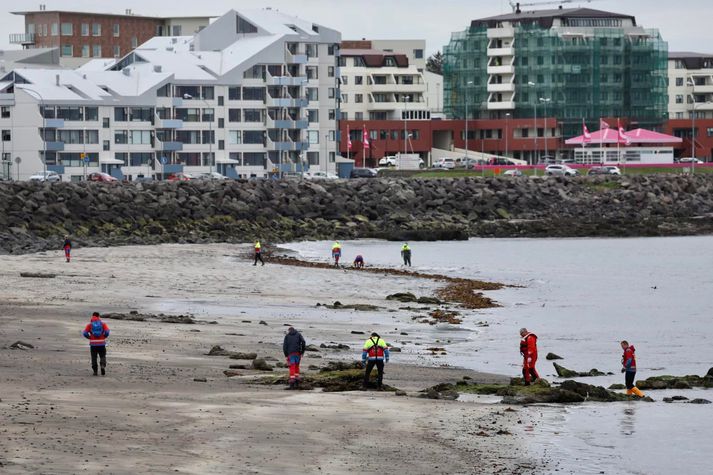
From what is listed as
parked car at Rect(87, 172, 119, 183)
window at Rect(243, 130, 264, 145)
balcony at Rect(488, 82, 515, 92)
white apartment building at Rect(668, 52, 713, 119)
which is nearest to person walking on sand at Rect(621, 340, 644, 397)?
parked car at Rect(87, 172, 119, 183)

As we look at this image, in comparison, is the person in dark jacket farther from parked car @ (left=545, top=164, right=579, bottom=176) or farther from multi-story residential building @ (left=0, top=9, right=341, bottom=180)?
parked car @ (left=545, top=164, right=579, bottom=176)

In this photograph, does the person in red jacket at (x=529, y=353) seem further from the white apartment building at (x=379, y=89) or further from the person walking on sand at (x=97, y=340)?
the white apartment building at (x=379, y=89)

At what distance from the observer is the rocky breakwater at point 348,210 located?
84812 mm

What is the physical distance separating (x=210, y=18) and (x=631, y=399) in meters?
160

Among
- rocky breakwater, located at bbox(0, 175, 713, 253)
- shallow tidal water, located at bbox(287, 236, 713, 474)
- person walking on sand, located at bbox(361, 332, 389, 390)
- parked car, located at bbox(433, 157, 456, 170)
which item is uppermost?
parked car, located at bbox(433, 157, 456, 170)

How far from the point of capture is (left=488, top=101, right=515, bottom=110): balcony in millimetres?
176375

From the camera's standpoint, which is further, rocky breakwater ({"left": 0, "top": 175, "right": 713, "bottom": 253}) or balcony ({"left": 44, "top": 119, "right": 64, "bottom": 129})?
balcony ({"left": 44, "top": 119, "right": 64, "bottom": 129})

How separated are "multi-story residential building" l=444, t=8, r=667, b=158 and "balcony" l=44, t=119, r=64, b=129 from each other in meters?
68.2

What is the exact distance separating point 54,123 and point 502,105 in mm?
70751

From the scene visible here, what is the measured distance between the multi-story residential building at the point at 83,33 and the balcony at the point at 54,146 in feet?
166

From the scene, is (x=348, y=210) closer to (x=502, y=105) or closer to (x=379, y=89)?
(x=379, y=89)

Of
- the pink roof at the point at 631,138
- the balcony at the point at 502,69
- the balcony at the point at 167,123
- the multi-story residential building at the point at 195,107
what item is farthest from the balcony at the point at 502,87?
the balcony at the point at 167,123

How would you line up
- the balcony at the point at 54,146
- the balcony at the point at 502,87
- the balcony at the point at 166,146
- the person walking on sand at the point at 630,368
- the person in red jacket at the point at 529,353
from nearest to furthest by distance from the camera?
the person walking on sand at the point at 630,368, the person in red jacket at the point at 529,353, the balcony at the point at 54,146, the balcony at the point at 166,146, the balcony at the point at 502,87

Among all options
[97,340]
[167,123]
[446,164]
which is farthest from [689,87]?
[97,340]
